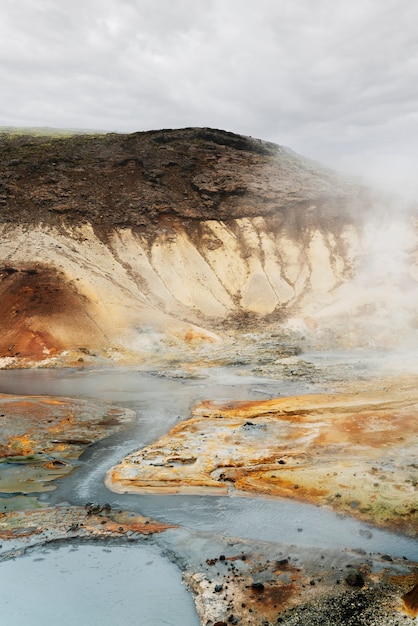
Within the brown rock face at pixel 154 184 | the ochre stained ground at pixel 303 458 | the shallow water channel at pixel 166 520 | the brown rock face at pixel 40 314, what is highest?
the brown rock face at pixel 154 184

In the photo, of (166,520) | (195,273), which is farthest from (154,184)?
(166,520)

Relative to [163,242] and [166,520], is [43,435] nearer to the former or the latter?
[166,520]

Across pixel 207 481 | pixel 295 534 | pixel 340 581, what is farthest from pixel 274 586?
pixel 207 481

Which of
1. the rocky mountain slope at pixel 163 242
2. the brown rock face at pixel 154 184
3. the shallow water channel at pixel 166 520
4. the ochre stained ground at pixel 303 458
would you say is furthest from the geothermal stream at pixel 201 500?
the brown rock face at pixel 154 184

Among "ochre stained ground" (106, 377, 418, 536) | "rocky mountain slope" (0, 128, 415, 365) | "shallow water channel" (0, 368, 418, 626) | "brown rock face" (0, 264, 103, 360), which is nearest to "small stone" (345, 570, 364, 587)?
"shallow water channel" (0, 368, 418, 626)

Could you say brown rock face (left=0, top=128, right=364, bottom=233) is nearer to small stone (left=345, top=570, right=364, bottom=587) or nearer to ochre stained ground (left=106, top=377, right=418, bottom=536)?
ochre stained ground (left=106, top=377, right=418, bottom=536)

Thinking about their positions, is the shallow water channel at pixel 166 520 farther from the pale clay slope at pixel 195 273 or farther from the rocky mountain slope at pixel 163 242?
the pale clay slope at pixel 195 273

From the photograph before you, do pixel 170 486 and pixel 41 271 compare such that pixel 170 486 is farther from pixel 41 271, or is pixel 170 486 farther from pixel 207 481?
pixel 41 271
